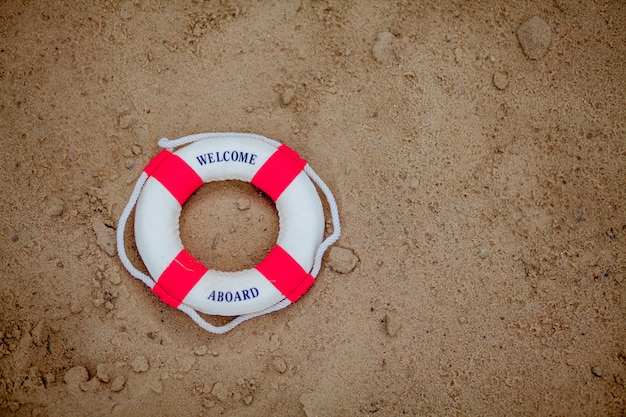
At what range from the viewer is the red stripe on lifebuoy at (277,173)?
2.21 m

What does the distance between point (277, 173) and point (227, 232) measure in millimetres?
392

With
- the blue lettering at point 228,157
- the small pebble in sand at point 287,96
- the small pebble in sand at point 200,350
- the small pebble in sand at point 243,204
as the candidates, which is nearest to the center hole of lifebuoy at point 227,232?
the small pebble in sand at point 243,204

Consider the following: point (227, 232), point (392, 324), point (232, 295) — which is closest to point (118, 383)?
point (232, 295)

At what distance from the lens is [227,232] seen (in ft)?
7.72

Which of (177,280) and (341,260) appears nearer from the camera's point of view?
(177,280)

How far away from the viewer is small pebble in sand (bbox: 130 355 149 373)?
224cm

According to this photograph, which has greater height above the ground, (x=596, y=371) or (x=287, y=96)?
(x=287, y=96)

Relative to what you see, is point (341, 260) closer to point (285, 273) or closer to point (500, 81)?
point (285, 273)

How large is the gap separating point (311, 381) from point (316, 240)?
25.3 inches

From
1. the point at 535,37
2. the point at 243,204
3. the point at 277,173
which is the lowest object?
the point at 243,204

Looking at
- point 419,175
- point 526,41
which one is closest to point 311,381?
point 419,175

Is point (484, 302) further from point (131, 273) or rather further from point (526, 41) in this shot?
point (131, 273)

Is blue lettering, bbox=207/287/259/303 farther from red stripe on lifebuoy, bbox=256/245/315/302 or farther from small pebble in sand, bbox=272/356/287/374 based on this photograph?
small pebble in sand, bbox=272/356/287/374

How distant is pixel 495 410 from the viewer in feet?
7.39
